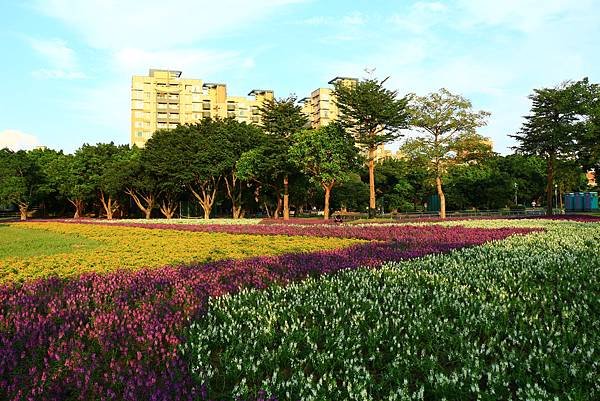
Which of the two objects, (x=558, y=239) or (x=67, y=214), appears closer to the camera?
(x=558, y=239)

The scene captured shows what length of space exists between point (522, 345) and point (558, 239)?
1018cm

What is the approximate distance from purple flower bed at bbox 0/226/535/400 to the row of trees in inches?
1211

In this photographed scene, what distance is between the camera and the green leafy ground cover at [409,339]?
153 inches

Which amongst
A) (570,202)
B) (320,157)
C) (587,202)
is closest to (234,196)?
(320,157)

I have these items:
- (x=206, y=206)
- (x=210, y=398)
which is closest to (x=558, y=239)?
(x=210, y=398)

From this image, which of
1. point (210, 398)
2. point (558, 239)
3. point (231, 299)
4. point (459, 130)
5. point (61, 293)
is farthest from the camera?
point (459, 130)

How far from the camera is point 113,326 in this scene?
5488mm

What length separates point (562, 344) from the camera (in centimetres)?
477

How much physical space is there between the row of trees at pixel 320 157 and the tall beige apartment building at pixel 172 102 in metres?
60.0

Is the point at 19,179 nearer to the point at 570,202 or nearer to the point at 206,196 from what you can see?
the point at 206,196

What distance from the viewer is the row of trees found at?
3881 cm

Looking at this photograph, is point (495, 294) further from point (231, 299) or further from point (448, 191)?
point (448, 191)

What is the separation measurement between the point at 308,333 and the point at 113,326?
2.39 m

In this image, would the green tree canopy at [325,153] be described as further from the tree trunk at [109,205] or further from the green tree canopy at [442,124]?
the tree trunk at [109,205]
